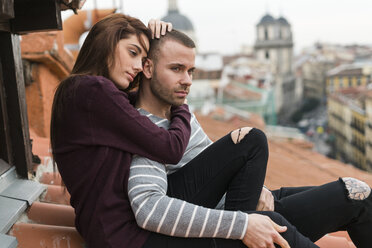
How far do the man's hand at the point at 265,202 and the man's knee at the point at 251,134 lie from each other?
236 millimetres

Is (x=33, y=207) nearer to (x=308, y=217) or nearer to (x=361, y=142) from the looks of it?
(x=308, y=217)

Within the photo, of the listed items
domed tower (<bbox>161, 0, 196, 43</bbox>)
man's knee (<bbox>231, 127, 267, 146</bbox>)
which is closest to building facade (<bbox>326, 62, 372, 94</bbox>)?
domed tower (<bbox>161, 0, 196, 43</bbox>)

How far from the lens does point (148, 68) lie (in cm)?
196

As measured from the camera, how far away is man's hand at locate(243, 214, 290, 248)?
154 centimetres

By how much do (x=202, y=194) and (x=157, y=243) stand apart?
291 mm

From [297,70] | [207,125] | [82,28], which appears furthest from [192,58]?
[297,70]

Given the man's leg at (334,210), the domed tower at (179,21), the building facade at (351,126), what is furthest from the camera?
the domed tower at (179,21)

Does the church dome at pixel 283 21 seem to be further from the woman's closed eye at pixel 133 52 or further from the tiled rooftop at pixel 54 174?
the woman's closed eye at pixel 133 52

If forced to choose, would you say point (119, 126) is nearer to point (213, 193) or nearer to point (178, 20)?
point (213, 193)

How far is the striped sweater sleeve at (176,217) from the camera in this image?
152cm

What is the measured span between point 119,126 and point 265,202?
650 mm

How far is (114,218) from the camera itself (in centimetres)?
155

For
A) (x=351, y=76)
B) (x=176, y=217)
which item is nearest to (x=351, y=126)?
(x=351, y=76)

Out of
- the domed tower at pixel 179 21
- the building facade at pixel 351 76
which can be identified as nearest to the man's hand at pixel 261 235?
the building facade at pixel 351 76
